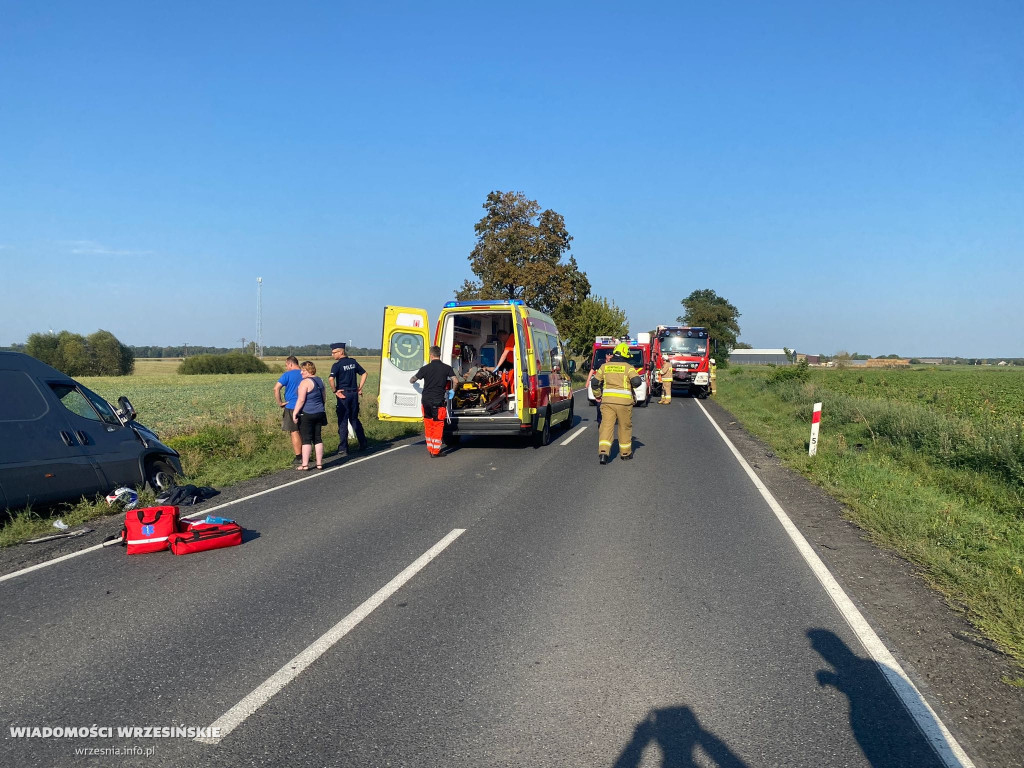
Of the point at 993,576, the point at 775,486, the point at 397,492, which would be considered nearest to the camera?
the point at 993,576

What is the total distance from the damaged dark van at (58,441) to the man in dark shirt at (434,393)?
443cm

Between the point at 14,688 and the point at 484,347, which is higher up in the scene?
the point at 484,347

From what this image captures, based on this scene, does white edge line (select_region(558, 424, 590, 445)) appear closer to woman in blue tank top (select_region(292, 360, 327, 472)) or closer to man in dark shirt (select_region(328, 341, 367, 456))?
man in dark shirt (select_region(328, 341, 367, 456))

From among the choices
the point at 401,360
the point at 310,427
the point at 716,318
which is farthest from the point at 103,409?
the point at 716,318

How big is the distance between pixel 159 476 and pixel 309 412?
238 cm

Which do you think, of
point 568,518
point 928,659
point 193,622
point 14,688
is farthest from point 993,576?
point 14,688

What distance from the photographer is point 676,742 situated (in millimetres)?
3146

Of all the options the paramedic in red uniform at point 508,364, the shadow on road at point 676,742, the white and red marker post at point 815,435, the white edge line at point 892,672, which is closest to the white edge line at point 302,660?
the shadow on road at point 676,742

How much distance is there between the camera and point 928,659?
4055 millimetres

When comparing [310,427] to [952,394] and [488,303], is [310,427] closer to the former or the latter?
[488,303]

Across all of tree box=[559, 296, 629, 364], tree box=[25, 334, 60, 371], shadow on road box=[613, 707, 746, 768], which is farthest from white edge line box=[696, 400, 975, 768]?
tree box=[25, 334, 60, 371]

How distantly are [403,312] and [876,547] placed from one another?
28.8 feet

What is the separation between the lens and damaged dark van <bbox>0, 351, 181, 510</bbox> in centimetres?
698

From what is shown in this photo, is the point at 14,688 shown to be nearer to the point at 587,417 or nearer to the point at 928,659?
the point at 928,659
